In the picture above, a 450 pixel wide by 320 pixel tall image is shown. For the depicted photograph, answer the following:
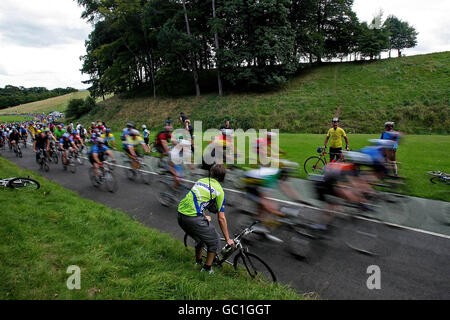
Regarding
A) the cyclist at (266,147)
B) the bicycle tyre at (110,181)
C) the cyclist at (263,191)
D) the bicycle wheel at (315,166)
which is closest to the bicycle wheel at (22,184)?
the bicycle tyre at (110,181)

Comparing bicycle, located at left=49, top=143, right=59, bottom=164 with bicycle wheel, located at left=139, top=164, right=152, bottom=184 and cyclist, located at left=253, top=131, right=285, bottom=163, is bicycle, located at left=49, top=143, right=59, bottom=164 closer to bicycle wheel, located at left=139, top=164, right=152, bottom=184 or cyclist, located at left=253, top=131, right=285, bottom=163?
bicycle wheel, located at left=139, top=164, right=152, bottom=184

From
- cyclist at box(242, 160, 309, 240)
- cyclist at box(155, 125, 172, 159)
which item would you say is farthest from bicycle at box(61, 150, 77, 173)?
cyclist at box(242, 160, 309, 240)

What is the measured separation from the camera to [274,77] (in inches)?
1197

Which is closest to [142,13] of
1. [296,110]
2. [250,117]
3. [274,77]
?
[274,77]

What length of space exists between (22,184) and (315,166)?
1045 cm

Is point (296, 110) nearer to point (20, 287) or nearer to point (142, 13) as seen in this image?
point (20, 287)

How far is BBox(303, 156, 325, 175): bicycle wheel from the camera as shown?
994 centimetres

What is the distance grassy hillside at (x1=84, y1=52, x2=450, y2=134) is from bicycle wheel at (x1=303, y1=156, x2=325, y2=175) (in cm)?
1163

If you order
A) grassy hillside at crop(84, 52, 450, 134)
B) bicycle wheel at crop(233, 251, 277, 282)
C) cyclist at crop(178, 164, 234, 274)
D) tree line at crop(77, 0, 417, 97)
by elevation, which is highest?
tree line at crop(77, 0, 417, 97)

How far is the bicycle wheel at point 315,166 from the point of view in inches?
391
